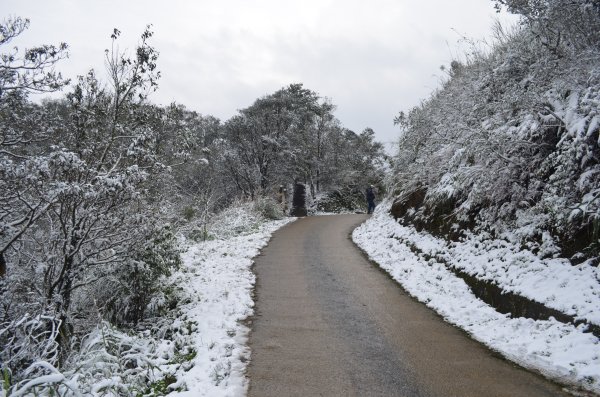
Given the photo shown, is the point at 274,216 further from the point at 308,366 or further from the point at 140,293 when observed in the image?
the point at 308,366

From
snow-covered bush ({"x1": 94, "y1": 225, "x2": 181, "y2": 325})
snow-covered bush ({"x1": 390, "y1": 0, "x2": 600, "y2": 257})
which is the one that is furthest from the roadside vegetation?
snow-covered bush ({"x1": 390, "y1": 0, "x2": 600, "y2": 257})

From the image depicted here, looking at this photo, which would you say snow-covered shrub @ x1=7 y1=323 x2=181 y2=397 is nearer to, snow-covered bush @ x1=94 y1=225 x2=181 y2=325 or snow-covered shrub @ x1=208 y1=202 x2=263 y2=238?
snow-covered bush @ x1=94 y1=225 x2=181 y2=325

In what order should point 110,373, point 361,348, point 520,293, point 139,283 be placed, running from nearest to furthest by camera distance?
1. point 110,373
2. point 361,348
3. point 520,293
4. point 139,283

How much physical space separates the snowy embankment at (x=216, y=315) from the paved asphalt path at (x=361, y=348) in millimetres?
217

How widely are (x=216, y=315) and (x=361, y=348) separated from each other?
2617mm

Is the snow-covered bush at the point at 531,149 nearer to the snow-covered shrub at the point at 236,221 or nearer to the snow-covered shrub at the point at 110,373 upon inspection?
the snow-covered shrub at the point at 110,373

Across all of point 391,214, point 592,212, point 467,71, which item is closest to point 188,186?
point 391,214

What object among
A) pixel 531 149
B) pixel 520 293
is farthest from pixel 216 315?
pixel 531 149

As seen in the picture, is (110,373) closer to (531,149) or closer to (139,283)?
(139,283)

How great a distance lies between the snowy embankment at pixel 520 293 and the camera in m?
4.66

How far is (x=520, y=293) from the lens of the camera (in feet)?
19.6

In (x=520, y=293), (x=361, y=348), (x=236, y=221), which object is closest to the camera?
(x=361, y=348)

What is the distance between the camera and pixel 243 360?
5.13 meters

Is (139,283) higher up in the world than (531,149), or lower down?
lower down
